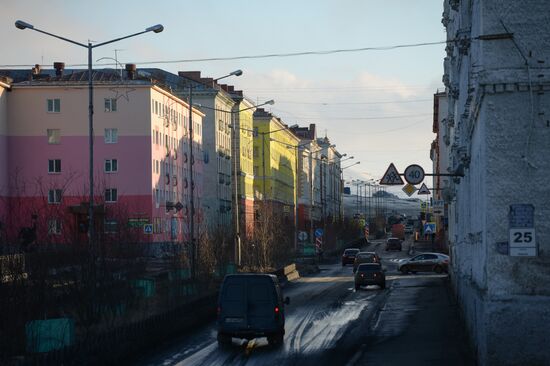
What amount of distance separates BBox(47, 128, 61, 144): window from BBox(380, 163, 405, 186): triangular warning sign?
57.1 metres

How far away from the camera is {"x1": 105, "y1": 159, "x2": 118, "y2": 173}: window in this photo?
92.6m

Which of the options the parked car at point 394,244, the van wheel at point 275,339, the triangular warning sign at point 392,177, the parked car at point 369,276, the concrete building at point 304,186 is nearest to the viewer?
the van wheel at point 275,339

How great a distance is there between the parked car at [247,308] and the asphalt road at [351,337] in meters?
0.50

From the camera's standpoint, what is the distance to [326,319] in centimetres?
3950

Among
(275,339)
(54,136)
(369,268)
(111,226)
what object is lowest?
(275,339)

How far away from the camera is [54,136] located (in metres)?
92.3

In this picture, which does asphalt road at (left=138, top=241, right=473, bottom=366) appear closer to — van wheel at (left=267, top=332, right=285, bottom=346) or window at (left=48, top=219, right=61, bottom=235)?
van wheel at (left=267, top=332, right=285, bottom=346)

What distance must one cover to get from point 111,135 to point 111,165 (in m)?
2.67

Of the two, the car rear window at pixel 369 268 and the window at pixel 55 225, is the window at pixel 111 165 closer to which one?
the car rear window at pixel 369 268

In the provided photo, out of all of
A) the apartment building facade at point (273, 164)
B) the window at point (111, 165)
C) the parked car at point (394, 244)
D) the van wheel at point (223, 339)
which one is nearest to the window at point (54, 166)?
the window at point (111, 165)

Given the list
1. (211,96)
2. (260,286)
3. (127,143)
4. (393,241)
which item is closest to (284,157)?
(393,241)

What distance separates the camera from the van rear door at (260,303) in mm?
28969

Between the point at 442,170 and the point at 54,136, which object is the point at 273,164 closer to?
the point at 442,170

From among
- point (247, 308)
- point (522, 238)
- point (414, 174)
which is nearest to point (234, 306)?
point (247, 308)
